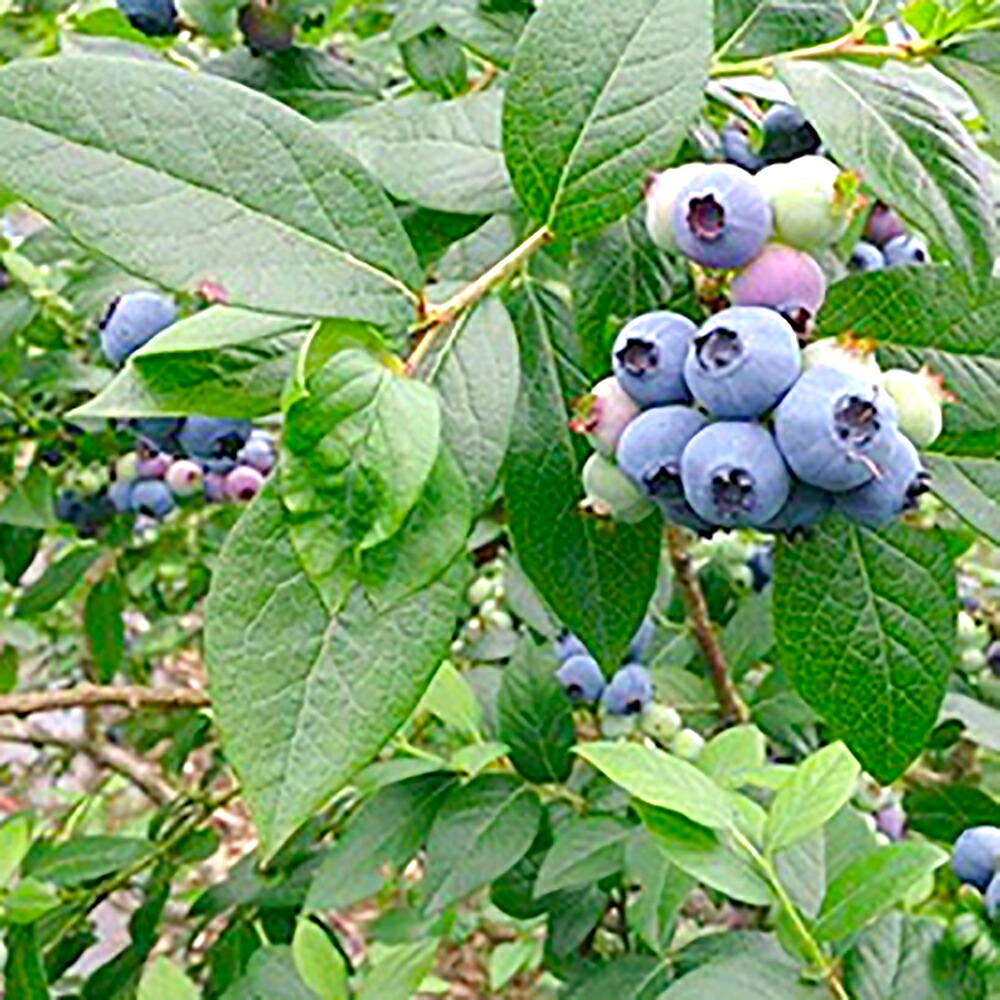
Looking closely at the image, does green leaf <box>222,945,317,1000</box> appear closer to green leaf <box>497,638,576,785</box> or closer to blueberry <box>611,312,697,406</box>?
green leaf <box>497,638,576,785</box>

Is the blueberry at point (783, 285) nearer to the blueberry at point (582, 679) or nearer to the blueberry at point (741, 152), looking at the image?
the blueberry at point (741, 152)

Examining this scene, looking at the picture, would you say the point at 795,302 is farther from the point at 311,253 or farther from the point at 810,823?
the point at 810,823

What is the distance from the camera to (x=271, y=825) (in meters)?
0.73

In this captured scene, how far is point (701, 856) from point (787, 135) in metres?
0.48

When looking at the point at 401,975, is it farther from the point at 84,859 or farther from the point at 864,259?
the point at 864,259

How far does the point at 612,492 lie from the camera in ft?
2.82

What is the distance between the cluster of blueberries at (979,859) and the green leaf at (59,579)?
1.29 m

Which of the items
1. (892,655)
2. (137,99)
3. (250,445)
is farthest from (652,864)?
(137,99)

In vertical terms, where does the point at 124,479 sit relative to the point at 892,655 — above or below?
below

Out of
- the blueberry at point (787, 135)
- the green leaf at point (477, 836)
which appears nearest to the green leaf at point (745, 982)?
the green leaf at point (477, 836)

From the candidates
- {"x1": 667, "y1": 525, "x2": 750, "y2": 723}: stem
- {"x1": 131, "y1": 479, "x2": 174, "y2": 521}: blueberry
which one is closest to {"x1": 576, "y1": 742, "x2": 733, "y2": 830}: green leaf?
{"x1": 667, "y1": 525, "x2": 750, "y2": 723}: stem

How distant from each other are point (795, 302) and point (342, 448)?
0.24 meters

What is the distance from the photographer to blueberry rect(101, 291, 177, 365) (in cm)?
122

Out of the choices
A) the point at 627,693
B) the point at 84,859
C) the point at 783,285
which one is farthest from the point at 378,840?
the point at 783,285
